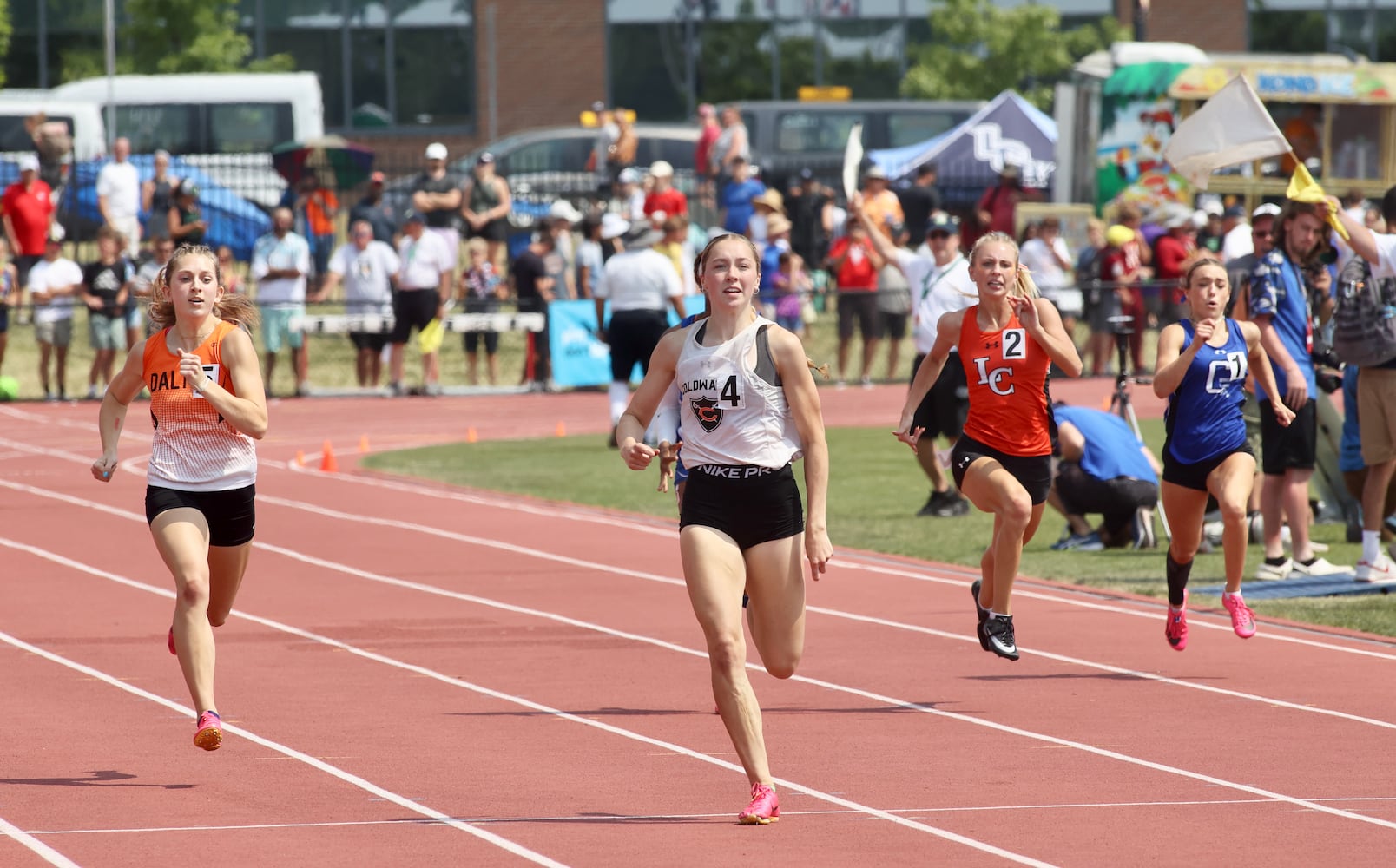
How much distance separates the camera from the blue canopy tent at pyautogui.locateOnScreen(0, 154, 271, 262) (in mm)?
30922

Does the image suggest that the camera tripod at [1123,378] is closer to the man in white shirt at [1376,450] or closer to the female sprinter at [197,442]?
the man in white shirt at [1376,450]

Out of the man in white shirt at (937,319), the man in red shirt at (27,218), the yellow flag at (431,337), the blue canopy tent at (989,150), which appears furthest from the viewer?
the blue canopy tent at (989,150)

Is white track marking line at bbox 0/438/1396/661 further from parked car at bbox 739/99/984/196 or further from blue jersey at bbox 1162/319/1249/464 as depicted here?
parked car at bbox 739/99/984/196

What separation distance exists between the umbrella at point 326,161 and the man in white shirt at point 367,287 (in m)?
6.41

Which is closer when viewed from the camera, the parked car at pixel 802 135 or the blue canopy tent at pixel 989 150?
the parked car at pixel 802 135

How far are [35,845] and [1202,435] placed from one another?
5.70 meters

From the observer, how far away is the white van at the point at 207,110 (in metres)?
36.5

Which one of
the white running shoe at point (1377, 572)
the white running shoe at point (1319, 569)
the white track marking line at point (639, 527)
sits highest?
the white running shoe at point (1377, 572)

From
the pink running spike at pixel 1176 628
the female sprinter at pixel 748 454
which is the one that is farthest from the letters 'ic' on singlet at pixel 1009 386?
the female sprinter at pixel 748 454

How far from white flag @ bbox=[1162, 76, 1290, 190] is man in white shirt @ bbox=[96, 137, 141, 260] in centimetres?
1992

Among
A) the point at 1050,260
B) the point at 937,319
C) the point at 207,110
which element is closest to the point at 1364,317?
the point at 937,319

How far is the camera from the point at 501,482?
18.0 metres

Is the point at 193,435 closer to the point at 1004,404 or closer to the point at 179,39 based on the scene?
the point at 1004,404

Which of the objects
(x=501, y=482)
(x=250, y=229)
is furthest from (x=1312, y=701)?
(x=250, y=229)
